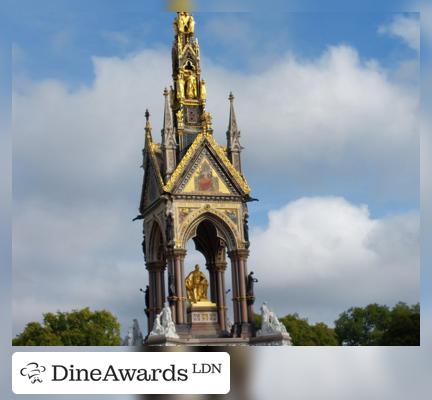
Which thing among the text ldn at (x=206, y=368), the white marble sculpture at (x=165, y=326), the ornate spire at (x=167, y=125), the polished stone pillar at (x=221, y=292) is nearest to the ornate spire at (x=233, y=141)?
the ornate spire at (x=167, y=125)

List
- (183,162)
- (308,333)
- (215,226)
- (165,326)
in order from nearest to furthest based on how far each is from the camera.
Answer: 1. (165,326)
2. (183,162)
3. (215,226)
4. (308,333)

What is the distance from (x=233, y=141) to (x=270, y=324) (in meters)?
6.38

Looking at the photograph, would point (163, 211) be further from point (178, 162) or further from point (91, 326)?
point (91, 326)

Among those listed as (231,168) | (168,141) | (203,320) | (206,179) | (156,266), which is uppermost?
(168,141)

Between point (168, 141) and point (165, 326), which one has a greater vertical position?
point (168, 141)

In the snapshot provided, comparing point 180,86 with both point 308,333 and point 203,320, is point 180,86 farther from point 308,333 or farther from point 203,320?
point 308,333

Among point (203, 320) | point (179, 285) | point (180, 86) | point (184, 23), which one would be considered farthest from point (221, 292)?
point (184, 23)

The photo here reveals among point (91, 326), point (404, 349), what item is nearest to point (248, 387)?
point (404, 349)

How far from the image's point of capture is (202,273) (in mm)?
38781

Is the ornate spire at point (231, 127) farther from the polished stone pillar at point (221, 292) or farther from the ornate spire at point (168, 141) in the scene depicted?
the polished stone pillar at point (221, 292)

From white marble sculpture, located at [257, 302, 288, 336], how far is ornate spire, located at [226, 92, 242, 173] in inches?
195

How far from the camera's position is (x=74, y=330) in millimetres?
52844

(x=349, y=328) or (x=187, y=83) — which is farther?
(x=349, y=328)

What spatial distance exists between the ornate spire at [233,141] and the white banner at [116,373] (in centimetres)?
1825
